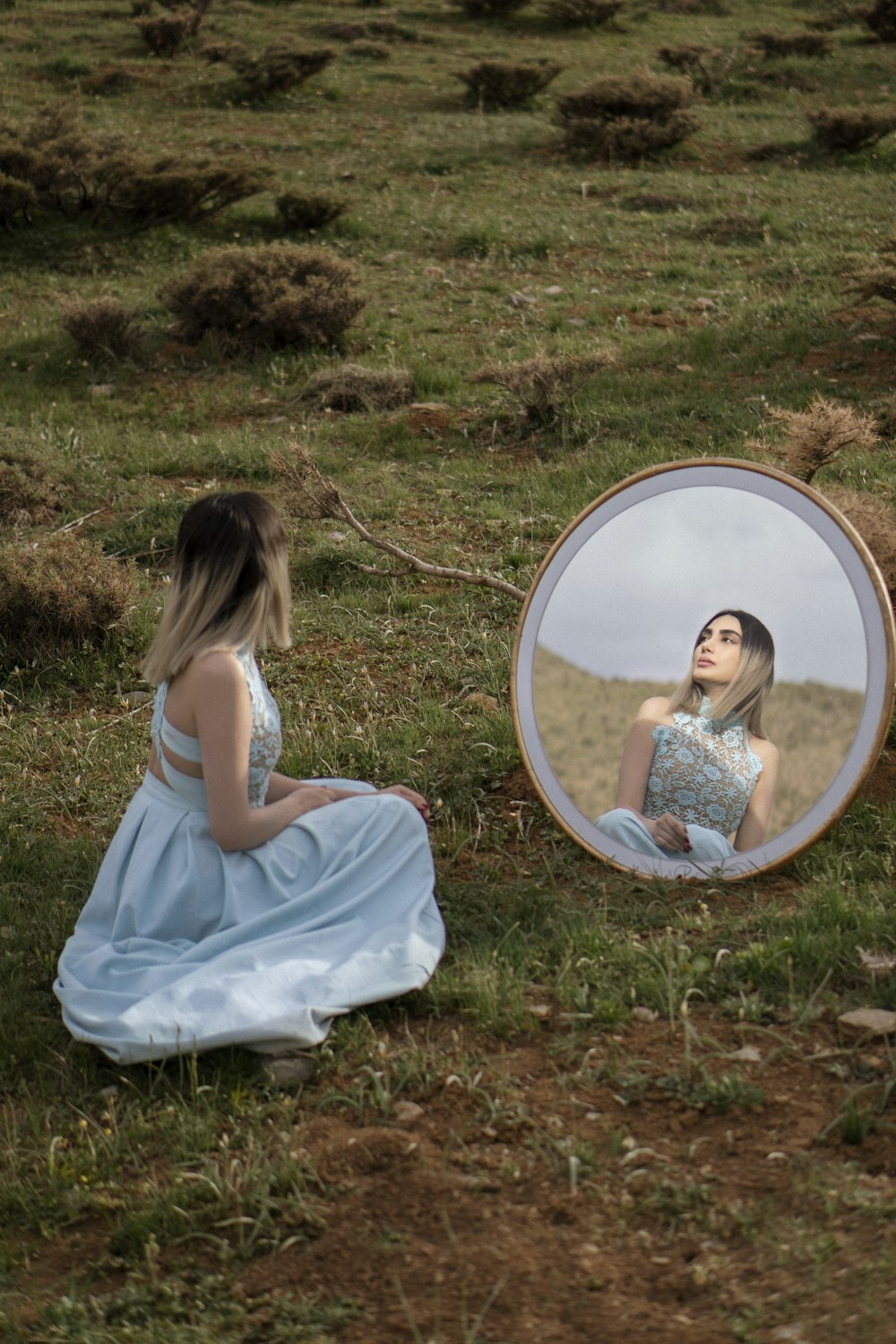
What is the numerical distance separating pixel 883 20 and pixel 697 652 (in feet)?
68.0

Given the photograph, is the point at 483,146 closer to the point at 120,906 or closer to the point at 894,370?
the point at 894,370

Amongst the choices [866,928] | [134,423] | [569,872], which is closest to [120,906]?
[569,872]

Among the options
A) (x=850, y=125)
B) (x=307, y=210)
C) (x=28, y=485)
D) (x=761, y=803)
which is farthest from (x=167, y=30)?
(x=761, y=803)

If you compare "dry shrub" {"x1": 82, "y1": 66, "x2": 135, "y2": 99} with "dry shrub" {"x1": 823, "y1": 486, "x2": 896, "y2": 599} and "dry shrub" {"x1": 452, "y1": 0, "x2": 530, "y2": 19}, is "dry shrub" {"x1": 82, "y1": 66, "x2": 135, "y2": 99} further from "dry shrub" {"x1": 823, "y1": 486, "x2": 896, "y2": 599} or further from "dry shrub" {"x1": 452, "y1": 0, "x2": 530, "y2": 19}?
"dry shrub" {"x1": 823, "y1": 486, "x2": 896, "y2": 599}

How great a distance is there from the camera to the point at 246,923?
12.0 ft

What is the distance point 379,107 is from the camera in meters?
18.1

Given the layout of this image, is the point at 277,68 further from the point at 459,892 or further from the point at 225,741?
the point at 225,741

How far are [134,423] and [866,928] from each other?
689 cm

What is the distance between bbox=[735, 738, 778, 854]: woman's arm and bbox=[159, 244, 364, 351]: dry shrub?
7019 mm

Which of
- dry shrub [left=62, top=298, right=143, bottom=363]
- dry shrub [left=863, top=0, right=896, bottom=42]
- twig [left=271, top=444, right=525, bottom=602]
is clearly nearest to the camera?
twig [left=271, top=444, right=525, bottom=602]

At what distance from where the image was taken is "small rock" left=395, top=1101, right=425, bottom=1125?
317 cm

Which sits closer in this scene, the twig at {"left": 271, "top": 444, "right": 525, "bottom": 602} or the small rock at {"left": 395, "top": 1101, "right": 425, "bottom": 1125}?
the small rock at {"left": 395, "top": 1101, "right": 425, "bottom": 1125}

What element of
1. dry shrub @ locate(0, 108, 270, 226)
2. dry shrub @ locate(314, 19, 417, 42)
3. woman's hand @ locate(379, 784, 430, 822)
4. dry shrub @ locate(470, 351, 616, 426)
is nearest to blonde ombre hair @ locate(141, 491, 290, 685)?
woman's hand @ locate(379, 784, 430, 822)

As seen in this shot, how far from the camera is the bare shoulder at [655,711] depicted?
4289mm
